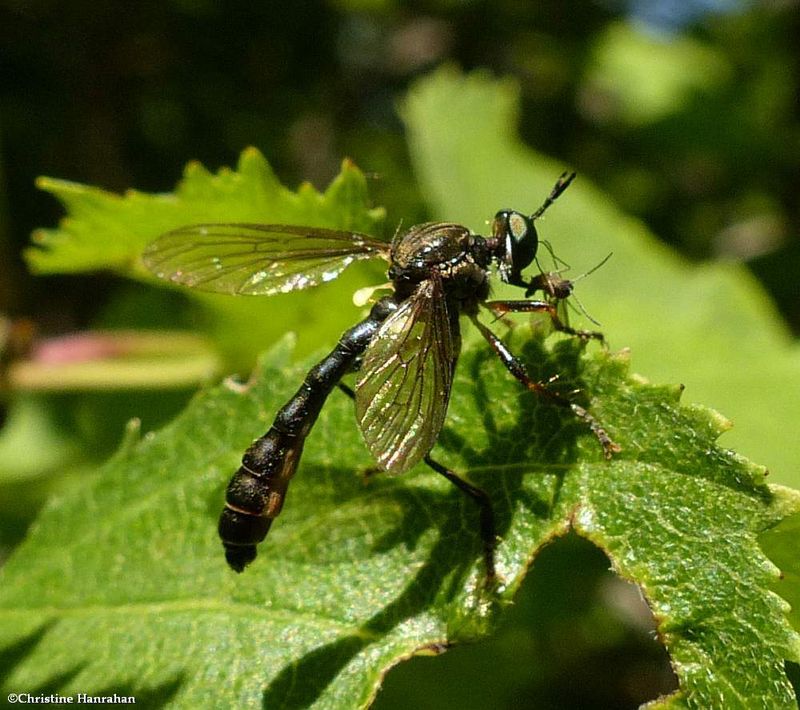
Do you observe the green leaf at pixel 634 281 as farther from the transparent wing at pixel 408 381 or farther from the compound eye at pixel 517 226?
the transparent wing at pixel 408 381

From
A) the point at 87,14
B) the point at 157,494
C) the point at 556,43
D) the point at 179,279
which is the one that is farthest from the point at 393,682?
the point at 556,43

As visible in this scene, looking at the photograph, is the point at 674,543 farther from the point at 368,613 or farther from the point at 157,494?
the point at 157,494

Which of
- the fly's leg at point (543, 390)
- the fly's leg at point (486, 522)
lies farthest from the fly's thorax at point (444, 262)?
the fly's leg at point (486, 522)

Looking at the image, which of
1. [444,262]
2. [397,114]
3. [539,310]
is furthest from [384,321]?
[397,114]

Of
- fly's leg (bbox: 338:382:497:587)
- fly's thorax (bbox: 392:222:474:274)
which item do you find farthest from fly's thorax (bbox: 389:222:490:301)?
fly's leg (bbox: 338:382:497:587)

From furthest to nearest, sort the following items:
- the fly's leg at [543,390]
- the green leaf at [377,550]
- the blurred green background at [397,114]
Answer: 1. the blurred green background at [397,114]
2. the fly's leg at [543,390]
3. the green leaf at [377,550]

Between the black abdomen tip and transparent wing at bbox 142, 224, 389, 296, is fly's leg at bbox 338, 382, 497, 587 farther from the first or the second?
transparent wing at bbox 142, 224, 389, 296
